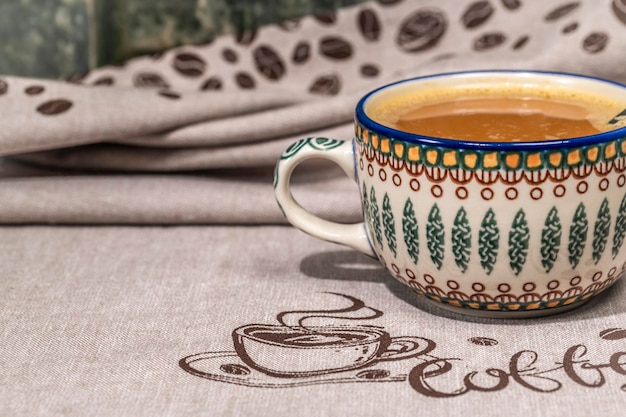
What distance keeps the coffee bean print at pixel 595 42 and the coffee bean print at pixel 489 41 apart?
0.13m

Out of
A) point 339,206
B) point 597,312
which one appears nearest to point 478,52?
point 339,206

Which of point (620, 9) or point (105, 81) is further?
point (105, 81)

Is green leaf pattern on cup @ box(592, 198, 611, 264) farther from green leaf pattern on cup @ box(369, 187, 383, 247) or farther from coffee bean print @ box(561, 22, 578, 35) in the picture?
coffee bean print @ box(561, 22, 578, 35)

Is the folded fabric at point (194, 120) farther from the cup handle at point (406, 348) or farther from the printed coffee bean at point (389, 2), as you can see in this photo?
the cup handle at point (406, 348)

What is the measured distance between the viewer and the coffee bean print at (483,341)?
533mm

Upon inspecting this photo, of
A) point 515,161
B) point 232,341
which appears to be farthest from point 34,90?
point 515,161

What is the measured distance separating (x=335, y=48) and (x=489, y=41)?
0.15m

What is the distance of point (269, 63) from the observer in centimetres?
92

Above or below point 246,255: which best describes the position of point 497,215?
above

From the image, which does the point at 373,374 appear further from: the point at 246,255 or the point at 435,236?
the point at 246,255

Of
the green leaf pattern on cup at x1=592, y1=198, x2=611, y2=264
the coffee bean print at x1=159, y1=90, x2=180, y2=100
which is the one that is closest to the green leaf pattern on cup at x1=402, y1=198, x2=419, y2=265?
the green leaf pattern on cup at x1=592, y1=198, x2=611, y2=264

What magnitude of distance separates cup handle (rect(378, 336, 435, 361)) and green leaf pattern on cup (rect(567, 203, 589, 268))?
96 mm

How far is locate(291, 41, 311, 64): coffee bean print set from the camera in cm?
92

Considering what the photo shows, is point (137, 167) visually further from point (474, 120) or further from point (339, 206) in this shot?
point (474, 120)
